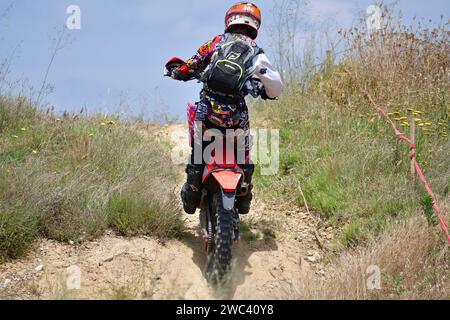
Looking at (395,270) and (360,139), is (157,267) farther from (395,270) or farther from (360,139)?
(360,139)

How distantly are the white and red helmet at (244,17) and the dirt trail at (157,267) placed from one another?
186 centimetres

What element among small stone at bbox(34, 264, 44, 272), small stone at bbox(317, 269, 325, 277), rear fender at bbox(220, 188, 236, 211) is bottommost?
small stone at bbox(317, 269, 325, 277)

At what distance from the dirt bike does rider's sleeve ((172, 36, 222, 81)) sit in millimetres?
83

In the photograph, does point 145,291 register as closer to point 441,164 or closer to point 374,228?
point 374,228

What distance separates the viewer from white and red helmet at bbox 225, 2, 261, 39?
16.3 feet

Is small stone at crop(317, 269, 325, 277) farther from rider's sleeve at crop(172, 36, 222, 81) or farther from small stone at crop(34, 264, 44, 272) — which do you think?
small stone at crop(34, 264, 44, 272)

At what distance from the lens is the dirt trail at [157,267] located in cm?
448

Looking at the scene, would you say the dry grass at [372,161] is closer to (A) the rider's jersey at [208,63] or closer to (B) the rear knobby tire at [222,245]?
(B) the rear knobby tire at [222,245]

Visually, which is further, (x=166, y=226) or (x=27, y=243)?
(x=166, y=226)

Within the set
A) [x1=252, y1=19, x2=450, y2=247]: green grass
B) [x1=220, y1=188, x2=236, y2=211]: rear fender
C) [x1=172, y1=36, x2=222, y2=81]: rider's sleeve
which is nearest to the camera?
[x1=220, y1=188, x2=236, y2=211]: rear fender

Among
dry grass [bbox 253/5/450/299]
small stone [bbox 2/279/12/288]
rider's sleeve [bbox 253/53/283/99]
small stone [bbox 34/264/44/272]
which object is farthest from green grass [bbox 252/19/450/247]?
small stone [bbox 2/279/12/288]
